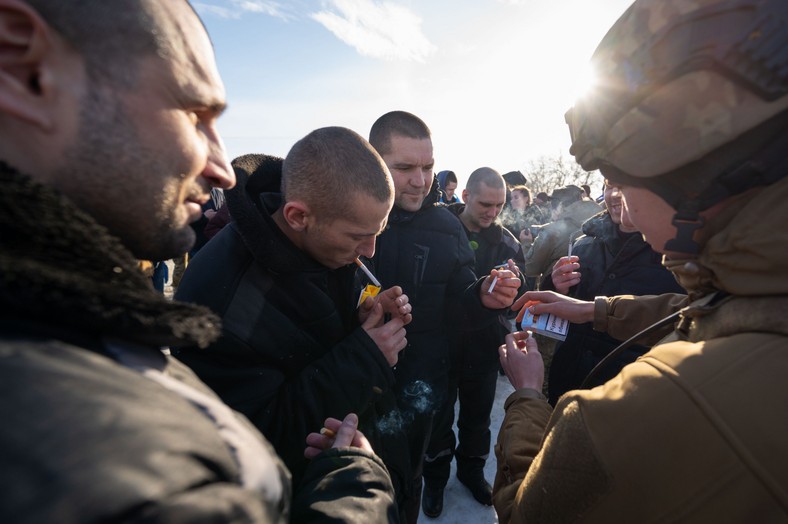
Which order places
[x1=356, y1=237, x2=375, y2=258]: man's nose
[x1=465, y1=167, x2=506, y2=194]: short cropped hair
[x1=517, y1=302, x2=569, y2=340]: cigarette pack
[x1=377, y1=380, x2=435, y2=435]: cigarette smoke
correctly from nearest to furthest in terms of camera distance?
1. [x1=356, y1=237, x2=375, y2=258]: man's nose
2. [x1=517, y1=302, x2=569, y2=340]: cigarette pack
3. [x1=377, y1=380, x2=435, y2=435]: cigarette smoke
4. [x1=465, y1=167, x2=506, y2=194]: short cropped hair

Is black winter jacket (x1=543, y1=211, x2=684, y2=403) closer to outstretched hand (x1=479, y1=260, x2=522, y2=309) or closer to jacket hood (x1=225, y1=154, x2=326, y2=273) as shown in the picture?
outstretched hand (x1=479, y1=260, x2=522, y2=309)

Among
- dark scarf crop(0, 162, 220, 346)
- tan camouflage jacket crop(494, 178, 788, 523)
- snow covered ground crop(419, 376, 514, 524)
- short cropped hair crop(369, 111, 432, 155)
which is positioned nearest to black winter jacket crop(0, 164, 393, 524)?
dark scarf crop(0, 162, 220, 346)

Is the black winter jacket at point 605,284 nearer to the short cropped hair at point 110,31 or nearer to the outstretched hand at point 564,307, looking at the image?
the outstretched hand at point 564,307

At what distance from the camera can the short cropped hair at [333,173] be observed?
1884 mm

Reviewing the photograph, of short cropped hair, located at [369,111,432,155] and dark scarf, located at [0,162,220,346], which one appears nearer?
dark scarf, located at [0,162,220,346]

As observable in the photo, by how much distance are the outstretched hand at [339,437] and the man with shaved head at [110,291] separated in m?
0.11

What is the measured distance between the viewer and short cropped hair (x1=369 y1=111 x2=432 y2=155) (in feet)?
10.2

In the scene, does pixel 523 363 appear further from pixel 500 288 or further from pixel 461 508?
pixel 461 508

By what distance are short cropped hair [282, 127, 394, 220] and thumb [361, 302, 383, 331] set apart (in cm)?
A: 51

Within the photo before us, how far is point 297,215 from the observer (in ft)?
6.28

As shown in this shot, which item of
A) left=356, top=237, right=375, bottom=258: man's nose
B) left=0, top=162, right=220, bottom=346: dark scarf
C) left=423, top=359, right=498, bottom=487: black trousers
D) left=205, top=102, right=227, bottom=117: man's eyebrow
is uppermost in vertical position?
left=205, top=102, right=227, bottom=117: man's eyebrow

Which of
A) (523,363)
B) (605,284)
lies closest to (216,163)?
(523,363)

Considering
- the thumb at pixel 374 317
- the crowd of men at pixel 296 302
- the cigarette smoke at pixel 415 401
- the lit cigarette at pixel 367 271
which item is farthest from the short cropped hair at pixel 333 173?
the cigarette smoke at pixel 415 401

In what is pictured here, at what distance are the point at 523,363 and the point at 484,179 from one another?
3.09 meters
